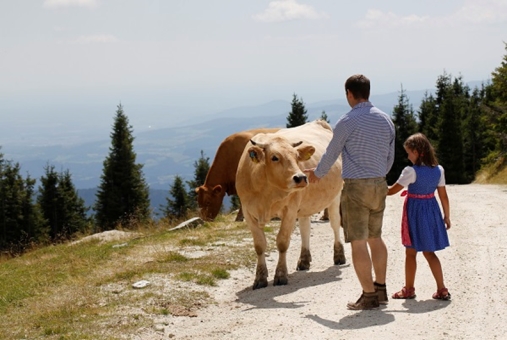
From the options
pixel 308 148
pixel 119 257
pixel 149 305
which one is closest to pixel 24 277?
pixel 119 257

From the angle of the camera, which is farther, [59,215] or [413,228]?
[59,215]

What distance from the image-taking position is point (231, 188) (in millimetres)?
22219

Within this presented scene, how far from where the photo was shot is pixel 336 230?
536 inches

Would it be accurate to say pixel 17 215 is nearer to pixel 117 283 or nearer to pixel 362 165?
pixel 117 283

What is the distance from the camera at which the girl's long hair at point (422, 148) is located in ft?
29.3

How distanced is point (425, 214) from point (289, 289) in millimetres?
3181

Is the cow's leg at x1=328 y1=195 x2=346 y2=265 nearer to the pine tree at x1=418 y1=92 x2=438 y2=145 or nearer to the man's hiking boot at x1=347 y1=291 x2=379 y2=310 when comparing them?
the man's hiking boot at x1=347 y1=291 x2=379 y2=310

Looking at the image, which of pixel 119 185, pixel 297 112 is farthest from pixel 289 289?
pixel 119 185

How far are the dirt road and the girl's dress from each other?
33.3 inches

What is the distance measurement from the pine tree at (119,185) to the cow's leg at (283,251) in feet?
178

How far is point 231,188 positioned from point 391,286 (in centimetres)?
1214

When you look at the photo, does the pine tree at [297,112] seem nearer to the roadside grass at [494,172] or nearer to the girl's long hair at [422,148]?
the roadside grass at [494,172]

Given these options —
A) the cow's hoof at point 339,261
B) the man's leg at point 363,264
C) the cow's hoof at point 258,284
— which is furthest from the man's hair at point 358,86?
the cow's hoof at point 339,261

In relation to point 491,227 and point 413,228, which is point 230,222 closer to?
point 491,227
